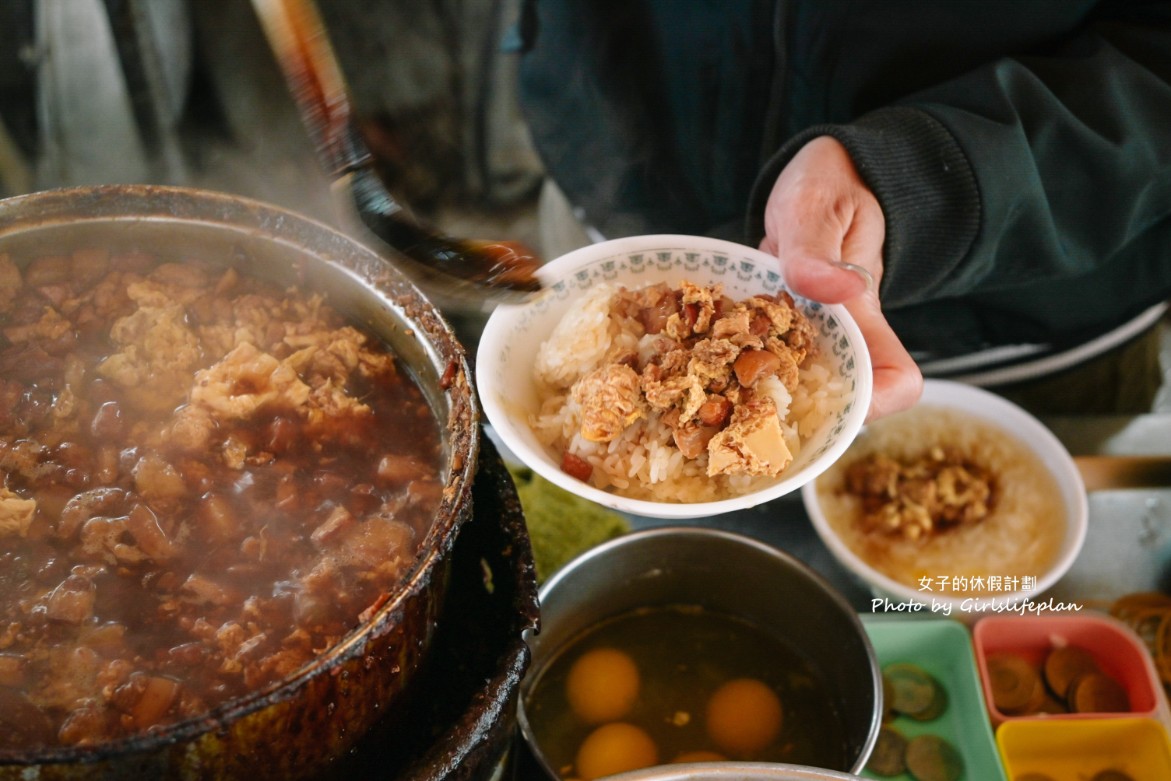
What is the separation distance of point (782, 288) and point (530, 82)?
138 cm

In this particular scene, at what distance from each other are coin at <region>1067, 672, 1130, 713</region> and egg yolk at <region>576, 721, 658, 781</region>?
3.58 feet

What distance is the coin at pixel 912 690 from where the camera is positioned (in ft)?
7.27

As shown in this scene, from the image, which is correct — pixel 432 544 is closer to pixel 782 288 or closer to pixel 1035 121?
pixel 782 288

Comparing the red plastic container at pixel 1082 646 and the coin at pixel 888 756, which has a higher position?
the red plastic container at pixel 1082 646

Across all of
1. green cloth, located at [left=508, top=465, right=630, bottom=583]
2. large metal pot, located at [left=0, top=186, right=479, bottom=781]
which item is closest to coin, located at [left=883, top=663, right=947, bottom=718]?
green cloth, located at [left=508, top=465, right=630, bottom=583]

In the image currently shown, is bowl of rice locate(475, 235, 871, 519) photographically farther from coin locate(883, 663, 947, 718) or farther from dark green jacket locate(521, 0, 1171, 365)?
coin locate(883, 663, 947, 718)

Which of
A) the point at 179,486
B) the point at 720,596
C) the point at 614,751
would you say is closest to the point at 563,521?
the point at 720,596

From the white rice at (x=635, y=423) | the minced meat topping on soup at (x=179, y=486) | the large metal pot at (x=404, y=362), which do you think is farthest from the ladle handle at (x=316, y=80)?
the white rice at (x=635, y=423)

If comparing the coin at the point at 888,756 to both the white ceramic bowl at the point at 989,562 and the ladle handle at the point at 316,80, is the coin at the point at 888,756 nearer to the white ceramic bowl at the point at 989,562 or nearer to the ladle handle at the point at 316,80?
the white ceramic bowl at the point at 989,562

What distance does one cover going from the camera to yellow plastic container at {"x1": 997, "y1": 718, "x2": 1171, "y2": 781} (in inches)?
82.4

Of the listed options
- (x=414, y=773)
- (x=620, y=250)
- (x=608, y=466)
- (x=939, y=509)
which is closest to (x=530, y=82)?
(x=620, y=250)

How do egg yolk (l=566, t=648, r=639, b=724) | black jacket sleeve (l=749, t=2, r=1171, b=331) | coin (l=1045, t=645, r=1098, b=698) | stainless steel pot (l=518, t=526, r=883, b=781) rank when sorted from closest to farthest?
stainless steel pot (l=518, t=526, r=883, b=781), egg yolk (l=566, t=648, r=639, b=724), black jacket sleeve (l=749, t=2, r=1171, b=331), coin (l=1045, t=645, r=1098, b=698)

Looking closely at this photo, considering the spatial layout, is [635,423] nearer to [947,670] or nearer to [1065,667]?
[947,670]

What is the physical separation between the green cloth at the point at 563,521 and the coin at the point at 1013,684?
102 centimetres
